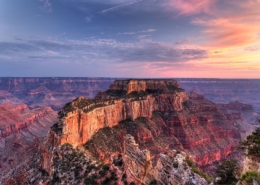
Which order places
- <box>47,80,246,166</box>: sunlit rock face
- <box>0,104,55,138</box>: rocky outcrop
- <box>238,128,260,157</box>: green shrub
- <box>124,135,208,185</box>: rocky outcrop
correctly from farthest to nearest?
1. <box>0,104,55,138</box>: rocky outcrop
2. <box>47,80,246,166</box>: sunlit rock face
3. <box>124,135,208,185</box>: rocky outcrop
4. <box>238,128,260,157</box>: green shrub

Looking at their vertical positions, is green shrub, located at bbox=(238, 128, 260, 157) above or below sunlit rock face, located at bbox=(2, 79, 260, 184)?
above

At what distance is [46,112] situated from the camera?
163 metres

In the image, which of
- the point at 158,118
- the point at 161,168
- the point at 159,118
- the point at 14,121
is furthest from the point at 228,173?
the point at 14,121

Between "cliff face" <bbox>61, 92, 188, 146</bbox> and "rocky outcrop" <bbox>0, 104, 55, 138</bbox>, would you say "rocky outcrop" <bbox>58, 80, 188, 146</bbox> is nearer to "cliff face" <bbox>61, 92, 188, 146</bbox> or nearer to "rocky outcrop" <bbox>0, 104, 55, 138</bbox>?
"cliff face" <bbox>61, 92, 188, 146</bbox>

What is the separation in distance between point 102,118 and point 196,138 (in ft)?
150

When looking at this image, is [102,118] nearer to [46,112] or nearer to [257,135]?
[257,135]

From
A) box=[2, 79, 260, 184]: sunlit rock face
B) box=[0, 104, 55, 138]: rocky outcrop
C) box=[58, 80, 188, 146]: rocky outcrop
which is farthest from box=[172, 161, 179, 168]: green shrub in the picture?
box=[0, 104, 55, 138]: rocky outcrop

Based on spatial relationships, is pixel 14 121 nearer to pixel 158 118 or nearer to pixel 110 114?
pixel 110 114

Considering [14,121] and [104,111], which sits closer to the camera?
[104,111]

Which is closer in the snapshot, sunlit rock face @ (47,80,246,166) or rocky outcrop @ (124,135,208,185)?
rocky outcrop @ (124,135,208,185)

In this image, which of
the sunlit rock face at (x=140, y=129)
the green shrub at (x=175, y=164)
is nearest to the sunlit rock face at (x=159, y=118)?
the sunlit rock face at (x=140, y=129)

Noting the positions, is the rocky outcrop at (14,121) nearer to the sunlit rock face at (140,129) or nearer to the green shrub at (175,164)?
the sunlit rock face at (140,129)

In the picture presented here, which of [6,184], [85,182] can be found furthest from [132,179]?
[6,184]

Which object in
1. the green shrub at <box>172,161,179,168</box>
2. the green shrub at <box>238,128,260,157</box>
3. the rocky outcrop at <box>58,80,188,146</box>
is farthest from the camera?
the rocky outcrop at <box>58,80,188,146</box>
